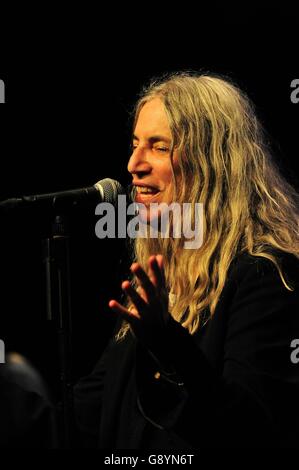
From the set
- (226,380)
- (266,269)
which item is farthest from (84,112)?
(226,380)

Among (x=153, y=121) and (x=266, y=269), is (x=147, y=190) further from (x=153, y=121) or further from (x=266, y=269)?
(x=266, y=269)

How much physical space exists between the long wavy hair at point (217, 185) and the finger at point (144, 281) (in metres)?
0.61

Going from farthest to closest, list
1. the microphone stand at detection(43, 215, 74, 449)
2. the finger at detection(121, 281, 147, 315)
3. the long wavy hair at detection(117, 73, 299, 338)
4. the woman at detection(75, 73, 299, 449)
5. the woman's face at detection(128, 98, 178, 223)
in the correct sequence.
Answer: the woman's face at detection(128, 98, 178, 223), the long wavy hair at detection(117, 73, 299, 338), the microphone stand at detection(43, 215, 74, 449), the woman at detection(75, 73, 299, 449), the finger at detection(121, 281, 147, 315)

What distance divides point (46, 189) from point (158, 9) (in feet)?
3.20

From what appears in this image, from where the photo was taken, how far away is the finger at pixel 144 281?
146 cm

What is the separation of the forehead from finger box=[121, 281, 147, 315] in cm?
90

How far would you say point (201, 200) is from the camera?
2.26 meters

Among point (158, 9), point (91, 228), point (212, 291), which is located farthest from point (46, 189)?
point (212, 291)

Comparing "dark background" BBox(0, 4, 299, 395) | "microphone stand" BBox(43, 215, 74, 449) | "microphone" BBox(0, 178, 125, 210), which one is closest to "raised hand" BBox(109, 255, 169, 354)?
"microphone stand" BBox(43, 215, 74, 449)

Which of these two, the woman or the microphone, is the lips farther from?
the microphone

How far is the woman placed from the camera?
159cm

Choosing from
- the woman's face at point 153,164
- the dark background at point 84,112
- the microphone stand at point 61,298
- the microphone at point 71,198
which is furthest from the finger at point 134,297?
the dark background at point 84,112

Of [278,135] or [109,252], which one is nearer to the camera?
[278,135]
